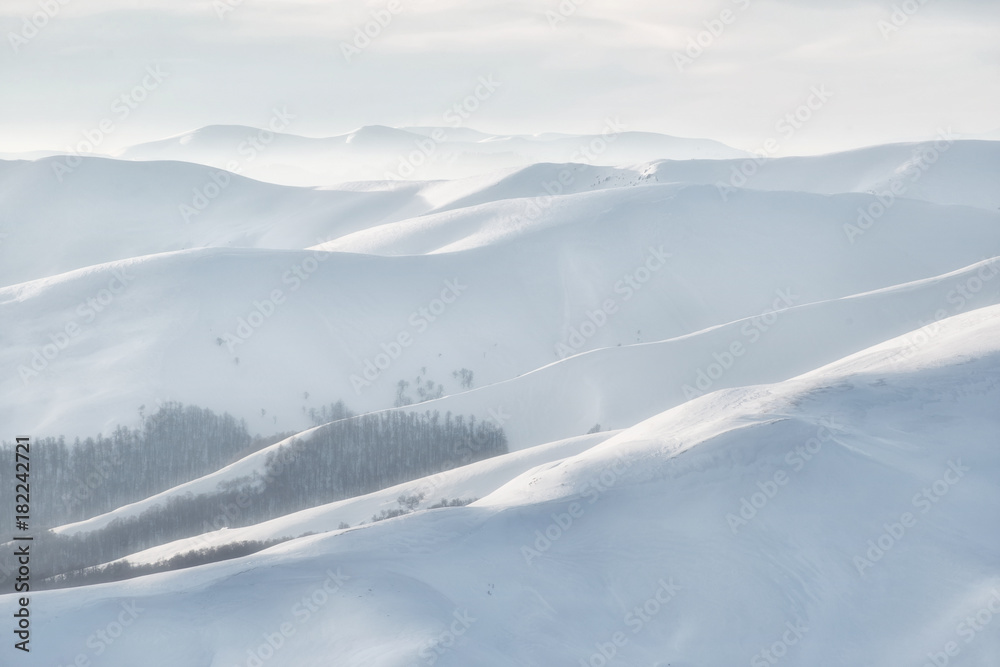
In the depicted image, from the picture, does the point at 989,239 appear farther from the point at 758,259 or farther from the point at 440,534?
the point at 440,534

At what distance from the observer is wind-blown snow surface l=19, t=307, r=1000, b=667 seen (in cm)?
1424

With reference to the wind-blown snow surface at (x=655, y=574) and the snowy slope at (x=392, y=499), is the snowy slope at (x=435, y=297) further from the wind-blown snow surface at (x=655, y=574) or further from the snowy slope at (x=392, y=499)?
the wind-blown snow surface at (x=655, y=574)

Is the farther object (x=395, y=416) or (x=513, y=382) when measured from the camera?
(x=513, y=382)

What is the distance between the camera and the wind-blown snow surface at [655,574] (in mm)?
14242

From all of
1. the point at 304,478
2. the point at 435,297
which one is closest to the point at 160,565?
the point at 304,478

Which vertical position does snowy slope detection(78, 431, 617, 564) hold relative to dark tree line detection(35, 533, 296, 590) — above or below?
above

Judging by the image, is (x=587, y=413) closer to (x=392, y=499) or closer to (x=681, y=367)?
(x=681, y=367)

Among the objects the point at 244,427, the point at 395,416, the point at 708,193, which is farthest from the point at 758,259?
the point at 244,427

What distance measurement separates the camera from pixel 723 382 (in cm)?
3572

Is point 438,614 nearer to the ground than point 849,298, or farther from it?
nearer to the ground

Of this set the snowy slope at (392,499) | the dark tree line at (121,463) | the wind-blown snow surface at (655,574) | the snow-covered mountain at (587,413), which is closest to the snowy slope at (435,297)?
the snow-covered mountain at (587,413)

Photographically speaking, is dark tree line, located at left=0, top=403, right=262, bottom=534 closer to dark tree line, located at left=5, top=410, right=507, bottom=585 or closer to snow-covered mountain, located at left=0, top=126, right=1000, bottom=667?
dark tree line, located at left=5, top=410, right=507, bottom=585

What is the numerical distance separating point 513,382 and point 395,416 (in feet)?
17.6

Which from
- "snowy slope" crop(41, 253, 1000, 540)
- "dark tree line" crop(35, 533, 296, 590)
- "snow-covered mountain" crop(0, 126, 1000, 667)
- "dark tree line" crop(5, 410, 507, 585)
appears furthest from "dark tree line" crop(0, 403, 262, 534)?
"dark tree line" crop(35, 533, 296, 590)
